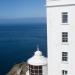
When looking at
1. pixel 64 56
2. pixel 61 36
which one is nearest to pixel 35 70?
pixel 64 56

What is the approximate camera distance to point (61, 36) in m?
29.0

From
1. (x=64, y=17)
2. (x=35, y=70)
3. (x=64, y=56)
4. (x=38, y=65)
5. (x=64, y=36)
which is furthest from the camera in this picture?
(x=35, y=70)

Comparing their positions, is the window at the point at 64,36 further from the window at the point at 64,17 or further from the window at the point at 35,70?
the window at the point at 35,70

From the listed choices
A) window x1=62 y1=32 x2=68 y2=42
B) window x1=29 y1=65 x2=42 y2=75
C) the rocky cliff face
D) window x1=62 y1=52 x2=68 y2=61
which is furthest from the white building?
the rocky cliff face

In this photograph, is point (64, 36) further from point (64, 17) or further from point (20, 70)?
point (20, 70)

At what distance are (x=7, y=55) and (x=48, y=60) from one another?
6100cm

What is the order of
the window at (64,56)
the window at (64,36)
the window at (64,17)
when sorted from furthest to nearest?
the window at (64,56) < the window at (64,36) < the window at (64,17)

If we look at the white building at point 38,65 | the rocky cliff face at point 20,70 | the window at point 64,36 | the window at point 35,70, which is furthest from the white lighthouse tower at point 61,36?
the rocky cliff face at point 20,70

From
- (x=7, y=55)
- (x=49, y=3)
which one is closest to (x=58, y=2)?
(x=49, y=3)

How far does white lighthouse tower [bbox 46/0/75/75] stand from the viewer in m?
28.5

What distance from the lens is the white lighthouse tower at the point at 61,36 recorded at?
93.4ft

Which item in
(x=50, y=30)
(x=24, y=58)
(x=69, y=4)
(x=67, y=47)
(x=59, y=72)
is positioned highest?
(x=69, y=4)

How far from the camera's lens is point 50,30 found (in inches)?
1160

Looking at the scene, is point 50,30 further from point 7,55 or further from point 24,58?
point 7,55
